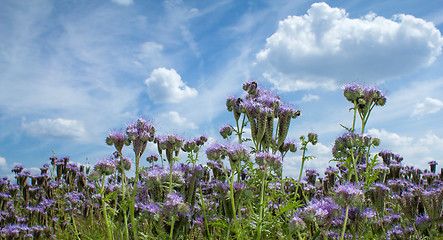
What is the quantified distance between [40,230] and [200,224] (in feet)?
14.8

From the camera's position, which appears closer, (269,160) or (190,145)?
(269,160)

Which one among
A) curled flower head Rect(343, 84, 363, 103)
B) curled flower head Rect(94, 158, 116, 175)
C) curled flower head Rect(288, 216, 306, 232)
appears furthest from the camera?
curled flower head Rect(343, 84, 363, 103)

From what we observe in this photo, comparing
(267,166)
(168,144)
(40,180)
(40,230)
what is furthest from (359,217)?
(40,180)

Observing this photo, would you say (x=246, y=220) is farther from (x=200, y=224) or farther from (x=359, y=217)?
(x=359, y=217)

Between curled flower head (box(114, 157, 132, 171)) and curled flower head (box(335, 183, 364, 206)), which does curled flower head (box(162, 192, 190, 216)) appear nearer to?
curled flower head (box(114, 157, 132, 171))

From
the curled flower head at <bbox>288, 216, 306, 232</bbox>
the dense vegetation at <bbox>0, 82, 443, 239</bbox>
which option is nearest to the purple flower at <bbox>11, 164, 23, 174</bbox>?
the dense vegetation at <bbox>0, 82, 443, 239</bbox>

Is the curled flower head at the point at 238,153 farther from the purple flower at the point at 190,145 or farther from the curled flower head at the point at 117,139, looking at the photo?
the curled flower head at the point at 117,139

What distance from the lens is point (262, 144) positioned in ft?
15.5

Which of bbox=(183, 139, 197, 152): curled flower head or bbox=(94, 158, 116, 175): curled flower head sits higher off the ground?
bbox=(183, 139, 197, 152): curled flower head

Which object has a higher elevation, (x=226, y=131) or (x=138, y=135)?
(x=226, y=131)

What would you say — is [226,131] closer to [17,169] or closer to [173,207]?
[173,207]

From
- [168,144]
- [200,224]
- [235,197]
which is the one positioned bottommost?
[200,224]

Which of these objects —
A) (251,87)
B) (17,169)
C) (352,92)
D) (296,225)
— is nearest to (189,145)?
(251,87)

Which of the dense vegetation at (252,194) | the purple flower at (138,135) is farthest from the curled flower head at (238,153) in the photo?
the purple flower at (138,135)
